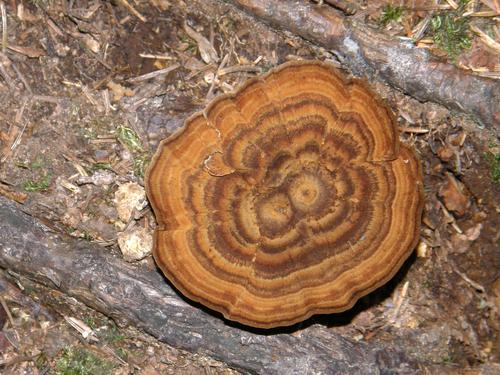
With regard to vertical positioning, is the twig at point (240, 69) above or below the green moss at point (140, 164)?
above

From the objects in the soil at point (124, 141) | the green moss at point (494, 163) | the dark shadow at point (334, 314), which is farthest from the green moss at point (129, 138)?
the green moss at point (494, 163)

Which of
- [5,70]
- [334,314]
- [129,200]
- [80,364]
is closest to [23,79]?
[5,70]

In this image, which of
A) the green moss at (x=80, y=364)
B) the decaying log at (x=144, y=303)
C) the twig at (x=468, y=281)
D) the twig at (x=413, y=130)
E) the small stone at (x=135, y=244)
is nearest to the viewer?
the decaying log at (x=144, y=303)

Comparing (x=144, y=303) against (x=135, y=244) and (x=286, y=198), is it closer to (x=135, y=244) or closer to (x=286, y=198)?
(x=135, y=244)

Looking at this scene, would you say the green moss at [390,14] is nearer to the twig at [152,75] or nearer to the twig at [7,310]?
the twig at [152,75]

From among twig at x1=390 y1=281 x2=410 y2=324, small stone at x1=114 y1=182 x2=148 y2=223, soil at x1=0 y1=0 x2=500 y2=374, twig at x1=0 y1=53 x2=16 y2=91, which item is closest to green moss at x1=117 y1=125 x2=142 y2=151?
soil at x1=0 y1=0 x2=500 y2=374

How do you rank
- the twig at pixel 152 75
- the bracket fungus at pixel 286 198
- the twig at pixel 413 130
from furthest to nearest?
the twig at pixel 413 130 → the twig at pixel 152 75 → the bracket fungus at pixel 286 198

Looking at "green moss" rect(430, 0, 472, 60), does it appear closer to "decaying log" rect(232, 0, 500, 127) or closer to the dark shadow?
"decaying log" rect(232, 0, 500, 127)

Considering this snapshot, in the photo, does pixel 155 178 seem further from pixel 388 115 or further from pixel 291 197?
pixel 388 115
